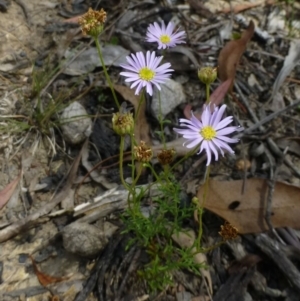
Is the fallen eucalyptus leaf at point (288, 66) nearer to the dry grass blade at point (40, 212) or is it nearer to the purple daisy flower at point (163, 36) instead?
the purple daisy flower at point (163, 36)

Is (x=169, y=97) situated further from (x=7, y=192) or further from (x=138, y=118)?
(x=7, y=192)

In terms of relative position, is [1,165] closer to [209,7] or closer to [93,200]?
[93,200]

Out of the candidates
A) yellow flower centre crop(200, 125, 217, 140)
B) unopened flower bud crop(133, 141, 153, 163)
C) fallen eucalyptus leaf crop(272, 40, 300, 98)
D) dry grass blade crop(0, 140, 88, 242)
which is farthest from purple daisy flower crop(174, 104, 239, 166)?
fallen eucalyptus leaf crop(272, 40, 300, 98)

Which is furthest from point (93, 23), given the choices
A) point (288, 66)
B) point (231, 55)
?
point (288, 66)

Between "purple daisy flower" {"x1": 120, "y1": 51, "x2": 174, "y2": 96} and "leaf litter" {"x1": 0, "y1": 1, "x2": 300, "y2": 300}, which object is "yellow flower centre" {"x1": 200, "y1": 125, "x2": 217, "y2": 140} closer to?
"purple daisy flower" {"x1": 120, "y1": 51, "x2": 174, "y2": 96}

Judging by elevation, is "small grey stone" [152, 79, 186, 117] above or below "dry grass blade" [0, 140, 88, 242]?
above
